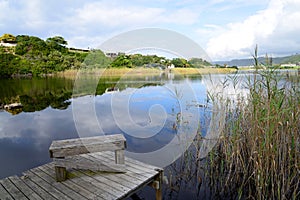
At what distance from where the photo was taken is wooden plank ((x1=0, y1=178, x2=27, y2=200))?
7.31ft

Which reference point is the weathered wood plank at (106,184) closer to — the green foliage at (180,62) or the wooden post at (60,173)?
the wooden post at (60,173)

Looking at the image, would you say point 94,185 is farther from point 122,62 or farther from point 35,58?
point 35,58

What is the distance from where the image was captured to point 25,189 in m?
2.36

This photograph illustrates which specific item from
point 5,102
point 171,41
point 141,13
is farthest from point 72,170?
point 5,102

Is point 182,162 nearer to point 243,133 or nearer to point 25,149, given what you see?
point 243,133

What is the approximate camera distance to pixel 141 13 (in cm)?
562

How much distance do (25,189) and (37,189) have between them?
0.46 feet

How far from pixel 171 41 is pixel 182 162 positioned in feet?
7.18

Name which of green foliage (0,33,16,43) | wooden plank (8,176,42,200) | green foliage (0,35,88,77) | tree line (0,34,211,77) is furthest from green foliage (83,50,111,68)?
green foliage (0,33,16,43)

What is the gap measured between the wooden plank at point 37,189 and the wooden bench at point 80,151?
215 millimetres

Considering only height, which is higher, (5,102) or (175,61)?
(175,61)

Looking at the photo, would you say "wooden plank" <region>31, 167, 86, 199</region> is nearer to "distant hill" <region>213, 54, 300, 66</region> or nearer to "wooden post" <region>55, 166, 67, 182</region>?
"wooden post" <region>55, 166, 67, 182</region>

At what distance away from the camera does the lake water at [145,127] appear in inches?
149

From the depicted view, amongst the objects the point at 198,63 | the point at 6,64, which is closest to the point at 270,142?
the point at 198,63
